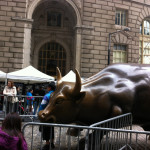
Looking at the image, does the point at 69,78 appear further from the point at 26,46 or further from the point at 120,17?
the point at 120,17

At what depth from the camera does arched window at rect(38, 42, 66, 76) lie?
2219 cm

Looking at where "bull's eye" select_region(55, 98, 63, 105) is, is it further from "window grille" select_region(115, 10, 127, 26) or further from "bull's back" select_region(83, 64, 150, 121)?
"window grille" select_region(115, 10, 127, 26)

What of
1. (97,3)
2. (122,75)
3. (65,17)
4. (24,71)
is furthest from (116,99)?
(65,17)

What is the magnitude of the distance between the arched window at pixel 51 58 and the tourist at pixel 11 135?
63.7ft

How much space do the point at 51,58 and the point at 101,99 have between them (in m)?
17.7

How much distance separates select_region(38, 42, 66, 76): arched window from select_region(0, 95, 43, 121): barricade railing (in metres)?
12.1

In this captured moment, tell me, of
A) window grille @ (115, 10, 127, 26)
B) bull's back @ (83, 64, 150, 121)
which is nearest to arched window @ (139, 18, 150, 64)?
window grille @ (115, 10, 127, 26)

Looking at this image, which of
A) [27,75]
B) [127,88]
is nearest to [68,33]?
[27,75]

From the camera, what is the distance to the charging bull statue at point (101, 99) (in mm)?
4832

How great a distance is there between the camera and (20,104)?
384 inches

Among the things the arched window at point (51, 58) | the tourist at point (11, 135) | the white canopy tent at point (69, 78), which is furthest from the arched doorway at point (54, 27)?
the tourist at point (11, 135)

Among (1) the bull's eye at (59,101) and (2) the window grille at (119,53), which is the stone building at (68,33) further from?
(1) the bull's eye at (59,101)

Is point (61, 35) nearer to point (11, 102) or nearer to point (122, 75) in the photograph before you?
point (11, 102)

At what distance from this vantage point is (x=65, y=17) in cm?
2288
